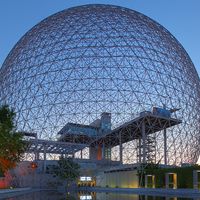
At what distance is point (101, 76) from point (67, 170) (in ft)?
45.0

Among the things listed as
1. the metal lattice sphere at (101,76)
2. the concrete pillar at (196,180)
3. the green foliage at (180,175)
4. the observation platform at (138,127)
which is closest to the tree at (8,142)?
the green foliage at (180,175)

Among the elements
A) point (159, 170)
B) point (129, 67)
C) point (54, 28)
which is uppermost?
point (54, 28)

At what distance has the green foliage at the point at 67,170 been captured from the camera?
5641 cm

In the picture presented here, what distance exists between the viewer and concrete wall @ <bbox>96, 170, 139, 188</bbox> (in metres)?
53.7

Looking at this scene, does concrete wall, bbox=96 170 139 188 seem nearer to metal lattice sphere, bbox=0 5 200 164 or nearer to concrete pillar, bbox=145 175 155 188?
concrete pillar, bbox=145 175 155 188

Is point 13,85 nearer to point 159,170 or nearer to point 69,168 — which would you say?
point 69,168

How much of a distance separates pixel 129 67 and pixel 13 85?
723 inches

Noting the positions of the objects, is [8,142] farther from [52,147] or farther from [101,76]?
[52,147]

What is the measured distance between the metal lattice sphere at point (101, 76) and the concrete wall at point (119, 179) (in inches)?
268

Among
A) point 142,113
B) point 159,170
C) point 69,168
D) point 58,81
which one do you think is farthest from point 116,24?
point 159,170

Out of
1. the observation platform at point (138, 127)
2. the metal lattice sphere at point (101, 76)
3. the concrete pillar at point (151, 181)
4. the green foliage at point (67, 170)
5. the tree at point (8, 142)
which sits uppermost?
the metal lattice sphere at point (101, 76)

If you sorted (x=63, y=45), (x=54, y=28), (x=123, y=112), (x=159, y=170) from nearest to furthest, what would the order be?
(x=159, y=170)
(x=123, y=112)
(x=63, y=45)
(x=54, y=28)

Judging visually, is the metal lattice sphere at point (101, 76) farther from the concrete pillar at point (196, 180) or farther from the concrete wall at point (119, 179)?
the concrete pillar at point (196, 180)

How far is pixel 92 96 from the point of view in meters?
61.3
